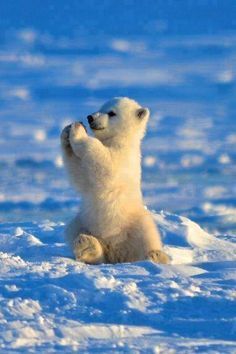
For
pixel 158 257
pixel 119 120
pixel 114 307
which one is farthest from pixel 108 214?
pixel 114 307

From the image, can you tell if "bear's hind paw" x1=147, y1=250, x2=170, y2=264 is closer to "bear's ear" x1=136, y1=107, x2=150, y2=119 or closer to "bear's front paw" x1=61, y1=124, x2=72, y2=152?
"bear's front paw" x1=61, y1=124, x2=72, y2=152

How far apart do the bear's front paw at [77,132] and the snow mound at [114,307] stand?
0.83 metres

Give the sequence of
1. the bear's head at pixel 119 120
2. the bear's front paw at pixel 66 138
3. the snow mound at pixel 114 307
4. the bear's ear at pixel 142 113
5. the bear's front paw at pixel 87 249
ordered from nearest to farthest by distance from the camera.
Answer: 1. the snow mound at pixel 114 307
2. the bear's front paw at pixel 87 249
3. the bear's front paw at pixel 66 138
4. the bear's head at pixel 119 120
5. the bear's ear at pixel 142 113

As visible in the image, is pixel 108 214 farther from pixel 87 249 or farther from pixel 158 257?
pixel 158 257

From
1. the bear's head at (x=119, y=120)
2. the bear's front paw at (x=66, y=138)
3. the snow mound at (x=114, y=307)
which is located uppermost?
the bear's head at (x=119, y=120)

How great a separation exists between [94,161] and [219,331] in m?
2.11

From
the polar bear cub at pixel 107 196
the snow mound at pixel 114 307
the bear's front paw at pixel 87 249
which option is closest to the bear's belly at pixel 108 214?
the polar bear cub at pixel 107 196

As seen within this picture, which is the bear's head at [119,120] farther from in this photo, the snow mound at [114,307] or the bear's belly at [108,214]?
the snow mound at [114,307]

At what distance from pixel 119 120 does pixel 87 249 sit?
94 centimetres

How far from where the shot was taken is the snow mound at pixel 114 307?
463 cm

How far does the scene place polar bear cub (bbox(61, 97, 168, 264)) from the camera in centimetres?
674

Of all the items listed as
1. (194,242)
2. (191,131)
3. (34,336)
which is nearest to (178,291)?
(34,336)

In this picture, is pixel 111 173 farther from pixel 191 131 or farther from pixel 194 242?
pixel 191 131

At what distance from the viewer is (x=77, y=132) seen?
266 inches
